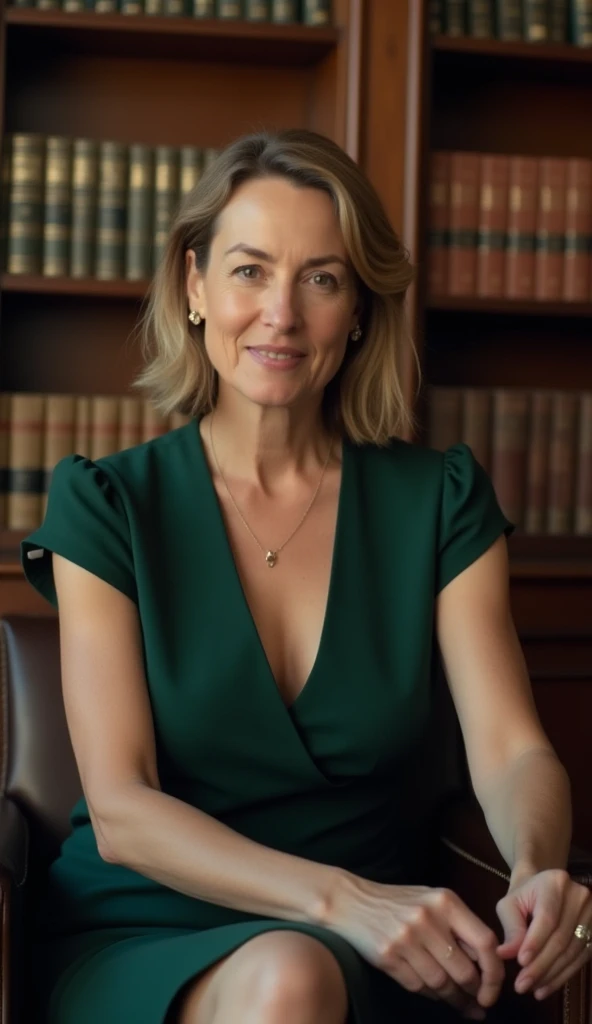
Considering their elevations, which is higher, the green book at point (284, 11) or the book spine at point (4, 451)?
the green book at point (284, 11)

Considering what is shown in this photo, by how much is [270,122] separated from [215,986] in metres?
2.00

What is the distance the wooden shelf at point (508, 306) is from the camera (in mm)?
2703

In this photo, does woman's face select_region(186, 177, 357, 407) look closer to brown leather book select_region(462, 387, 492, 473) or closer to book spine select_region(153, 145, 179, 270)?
book spine select_region(153, 145, 179, 270)

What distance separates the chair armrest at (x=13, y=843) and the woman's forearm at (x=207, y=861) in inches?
4.9

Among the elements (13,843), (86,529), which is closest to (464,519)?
(86,529)

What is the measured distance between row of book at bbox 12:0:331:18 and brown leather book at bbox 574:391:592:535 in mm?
927

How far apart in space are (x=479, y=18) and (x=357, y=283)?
1.07 metres

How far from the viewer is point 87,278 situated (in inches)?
103

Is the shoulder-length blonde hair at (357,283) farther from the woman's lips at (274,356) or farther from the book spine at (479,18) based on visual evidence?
the book spine at (479,18)

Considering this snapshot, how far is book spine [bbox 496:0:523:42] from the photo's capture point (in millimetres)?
2717

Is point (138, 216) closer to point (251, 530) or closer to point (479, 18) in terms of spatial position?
point (479, 18)

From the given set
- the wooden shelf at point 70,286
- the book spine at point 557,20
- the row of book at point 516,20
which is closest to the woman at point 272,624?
the wooden shelf at point 70,286

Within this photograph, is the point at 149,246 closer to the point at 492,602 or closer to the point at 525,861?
the point at 492,602

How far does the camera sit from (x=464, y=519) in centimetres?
189
